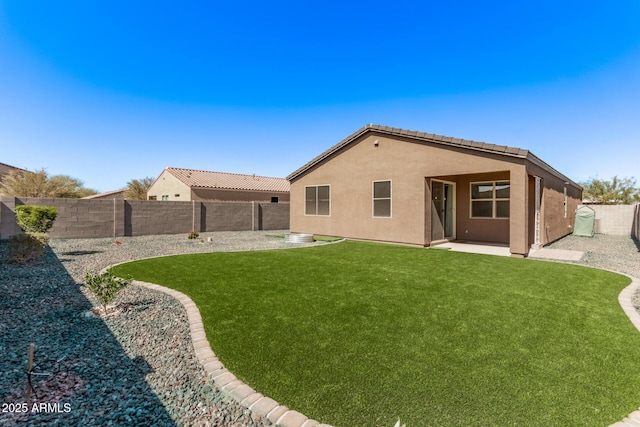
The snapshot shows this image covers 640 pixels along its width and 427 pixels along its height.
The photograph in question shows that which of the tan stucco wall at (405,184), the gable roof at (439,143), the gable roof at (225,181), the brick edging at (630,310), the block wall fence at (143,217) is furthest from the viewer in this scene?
the gable roof at (225,181)

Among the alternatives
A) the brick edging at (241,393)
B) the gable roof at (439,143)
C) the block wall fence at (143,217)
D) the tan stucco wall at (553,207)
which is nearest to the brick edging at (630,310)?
the brick edging at (241,393)

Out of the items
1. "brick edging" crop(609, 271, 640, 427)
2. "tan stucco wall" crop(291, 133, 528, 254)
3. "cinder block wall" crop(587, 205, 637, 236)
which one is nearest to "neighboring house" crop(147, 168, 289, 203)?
"tan stucco wall" crop(291, 133, 528, 254)

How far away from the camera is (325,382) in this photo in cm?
273

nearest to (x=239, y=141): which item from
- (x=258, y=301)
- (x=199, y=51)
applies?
(x=199, y=51)

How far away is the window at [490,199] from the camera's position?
11.7 metres

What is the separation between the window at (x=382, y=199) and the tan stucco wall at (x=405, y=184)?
0.79 ft

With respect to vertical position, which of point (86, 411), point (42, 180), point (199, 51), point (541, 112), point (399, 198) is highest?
point (199, 51)

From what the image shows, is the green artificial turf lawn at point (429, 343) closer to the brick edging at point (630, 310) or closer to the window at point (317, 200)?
the brick edging at point (630, 310)

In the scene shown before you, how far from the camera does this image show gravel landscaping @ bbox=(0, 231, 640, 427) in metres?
2.37

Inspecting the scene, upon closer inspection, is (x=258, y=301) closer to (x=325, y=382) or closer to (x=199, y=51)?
(x=325, y=382)

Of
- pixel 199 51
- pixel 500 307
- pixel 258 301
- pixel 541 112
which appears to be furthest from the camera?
pixel 541 112

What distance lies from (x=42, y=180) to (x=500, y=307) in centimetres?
2543

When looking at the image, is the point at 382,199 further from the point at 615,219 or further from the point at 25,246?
the point at 615,219

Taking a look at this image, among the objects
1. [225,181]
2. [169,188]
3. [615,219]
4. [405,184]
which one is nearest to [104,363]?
[405,184]
